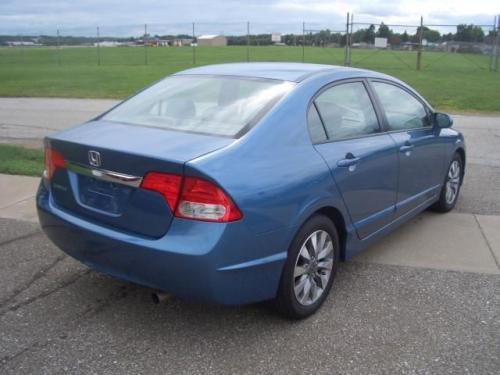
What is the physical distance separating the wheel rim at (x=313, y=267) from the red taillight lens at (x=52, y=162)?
1.58 metres

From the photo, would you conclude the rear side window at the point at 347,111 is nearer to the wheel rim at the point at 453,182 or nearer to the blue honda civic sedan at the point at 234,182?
the blue honda civic sedan at the point at 234,182

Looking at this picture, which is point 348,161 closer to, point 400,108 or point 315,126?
point 315,126

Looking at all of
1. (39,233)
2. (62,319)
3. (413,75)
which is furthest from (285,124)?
(413,75)

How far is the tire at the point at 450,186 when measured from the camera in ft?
18.6

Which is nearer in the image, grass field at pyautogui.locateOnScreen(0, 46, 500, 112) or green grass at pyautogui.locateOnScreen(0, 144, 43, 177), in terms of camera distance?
green grass at pyautogui.locateOnScreen(0, 144, 43, 177)

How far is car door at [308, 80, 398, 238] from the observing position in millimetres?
3707

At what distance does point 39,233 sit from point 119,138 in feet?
6.84

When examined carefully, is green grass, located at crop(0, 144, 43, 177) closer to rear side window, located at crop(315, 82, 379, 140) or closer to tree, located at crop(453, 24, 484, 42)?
rear side window, located at crop(315, 82, 379, 140)

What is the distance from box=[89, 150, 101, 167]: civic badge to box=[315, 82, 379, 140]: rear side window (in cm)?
147

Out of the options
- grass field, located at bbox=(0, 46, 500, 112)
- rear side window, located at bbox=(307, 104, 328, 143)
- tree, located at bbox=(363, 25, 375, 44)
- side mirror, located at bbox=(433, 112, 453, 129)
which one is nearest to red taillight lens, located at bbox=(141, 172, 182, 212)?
rear side window, located at bbox=(307, 104, 328, 143)

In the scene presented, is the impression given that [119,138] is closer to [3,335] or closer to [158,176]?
[158,176]

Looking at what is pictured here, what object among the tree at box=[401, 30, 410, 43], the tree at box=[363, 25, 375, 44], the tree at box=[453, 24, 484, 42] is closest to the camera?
the tree at box=[401, 30, 410, 43]

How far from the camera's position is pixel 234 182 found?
9.72 ft

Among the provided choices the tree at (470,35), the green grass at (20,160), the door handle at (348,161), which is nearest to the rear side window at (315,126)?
the door handle at (348,161)
